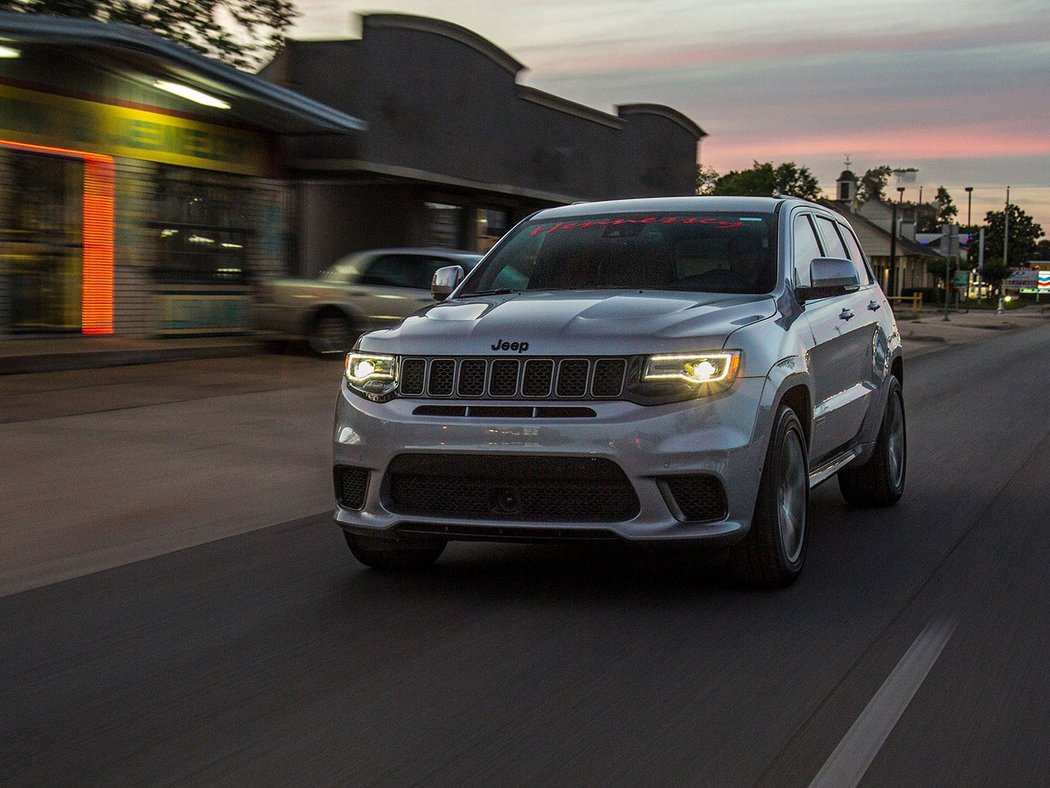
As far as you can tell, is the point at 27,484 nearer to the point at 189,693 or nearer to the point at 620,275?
the point at 620,275

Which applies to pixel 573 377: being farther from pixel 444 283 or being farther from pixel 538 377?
pixel 444 283

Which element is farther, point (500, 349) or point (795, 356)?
point (795, 356)

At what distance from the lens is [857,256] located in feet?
29.3

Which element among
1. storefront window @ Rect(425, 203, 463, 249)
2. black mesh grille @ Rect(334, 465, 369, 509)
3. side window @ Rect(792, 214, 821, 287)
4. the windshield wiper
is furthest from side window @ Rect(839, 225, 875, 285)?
storefront window @ Rect(425, 203, 463, 249)

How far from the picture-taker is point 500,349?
586 cm

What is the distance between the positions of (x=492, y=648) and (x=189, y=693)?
109 centimetres

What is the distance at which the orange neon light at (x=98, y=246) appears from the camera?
787 inches

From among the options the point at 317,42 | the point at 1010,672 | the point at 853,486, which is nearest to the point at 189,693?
the point at 1010,672

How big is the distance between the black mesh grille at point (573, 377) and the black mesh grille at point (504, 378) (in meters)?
0.19

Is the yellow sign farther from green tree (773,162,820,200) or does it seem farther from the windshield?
green tree (773,162,820,200)

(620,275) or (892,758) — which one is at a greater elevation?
(620,275)

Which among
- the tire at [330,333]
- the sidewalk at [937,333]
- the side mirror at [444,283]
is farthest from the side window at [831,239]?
the sidewalk at [937,333]

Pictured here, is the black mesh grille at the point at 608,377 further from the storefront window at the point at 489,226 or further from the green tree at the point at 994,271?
the green tree at the point at 994,271

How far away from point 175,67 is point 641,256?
45.4 ft
